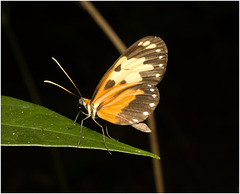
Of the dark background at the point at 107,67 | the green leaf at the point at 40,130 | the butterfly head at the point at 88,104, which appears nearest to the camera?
the green leaf at the point at 40,130

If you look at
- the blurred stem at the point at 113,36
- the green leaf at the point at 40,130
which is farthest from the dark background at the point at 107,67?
the green leaf at the point at 40,130

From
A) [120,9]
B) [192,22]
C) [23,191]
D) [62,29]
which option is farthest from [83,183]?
[192,22]

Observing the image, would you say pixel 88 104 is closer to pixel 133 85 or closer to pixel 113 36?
pixel 133 85

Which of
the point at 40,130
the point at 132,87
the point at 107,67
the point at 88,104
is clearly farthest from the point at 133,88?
the point at 107,67

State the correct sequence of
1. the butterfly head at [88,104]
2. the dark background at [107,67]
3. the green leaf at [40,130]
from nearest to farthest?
the green leaf at [40,130], the butterfly head at [88,104], the dark background at [107,67]

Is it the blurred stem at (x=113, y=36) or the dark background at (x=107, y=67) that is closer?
the blurred stem at (x=113, y=36)

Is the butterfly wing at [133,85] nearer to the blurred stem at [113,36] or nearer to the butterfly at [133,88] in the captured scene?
the butterfly at [133,88]

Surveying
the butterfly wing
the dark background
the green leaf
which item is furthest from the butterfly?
the dark background
